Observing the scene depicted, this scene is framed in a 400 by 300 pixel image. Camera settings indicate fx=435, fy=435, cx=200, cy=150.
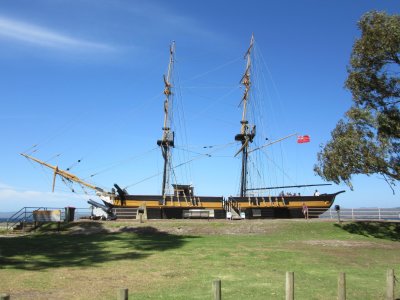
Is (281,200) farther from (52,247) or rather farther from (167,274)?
(167,274)

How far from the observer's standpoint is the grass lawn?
475 inches

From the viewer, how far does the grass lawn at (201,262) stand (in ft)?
39.6

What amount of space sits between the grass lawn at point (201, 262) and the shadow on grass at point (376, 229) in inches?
3.0

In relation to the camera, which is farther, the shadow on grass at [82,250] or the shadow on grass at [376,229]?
the shadow on grass at [376,229]

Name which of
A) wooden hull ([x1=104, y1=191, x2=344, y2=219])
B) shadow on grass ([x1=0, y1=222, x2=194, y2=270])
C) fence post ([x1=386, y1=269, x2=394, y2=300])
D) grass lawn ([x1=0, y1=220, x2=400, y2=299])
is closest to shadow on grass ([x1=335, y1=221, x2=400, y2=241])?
grass lawn ([x1=0, y1=220, x2=400, y2=299])

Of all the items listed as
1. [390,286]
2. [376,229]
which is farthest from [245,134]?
[390,286]

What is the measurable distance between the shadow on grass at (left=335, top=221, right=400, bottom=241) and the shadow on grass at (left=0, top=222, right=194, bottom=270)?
39.6ft

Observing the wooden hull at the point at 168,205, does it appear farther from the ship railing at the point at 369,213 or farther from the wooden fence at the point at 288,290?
the wooden fence at the point at 288,290

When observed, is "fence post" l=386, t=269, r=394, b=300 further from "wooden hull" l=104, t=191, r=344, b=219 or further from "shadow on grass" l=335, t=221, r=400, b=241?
"wooden hull" l=104, t=191, r=344, b=219

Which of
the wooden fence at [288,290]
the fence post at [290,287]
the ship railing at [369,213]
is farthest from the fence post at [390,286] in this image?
the ship railing at [369,213]

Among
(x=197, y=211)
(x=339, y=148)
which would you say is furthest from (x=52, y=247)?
(x=197, y=211)

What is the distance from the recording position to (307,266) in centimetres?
1642

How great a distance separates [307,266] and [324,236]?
11946 mm

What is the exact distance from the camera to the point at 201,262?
55.5 ft
